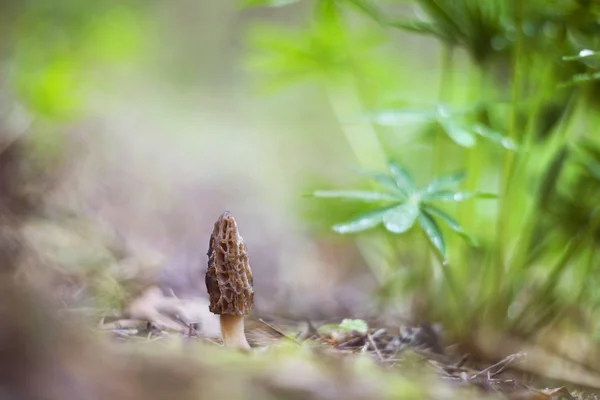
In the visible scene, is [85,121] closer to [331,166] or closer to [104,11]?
[104,11]

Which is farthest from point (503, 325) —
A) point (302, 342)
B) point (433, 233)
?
point (302, 342)

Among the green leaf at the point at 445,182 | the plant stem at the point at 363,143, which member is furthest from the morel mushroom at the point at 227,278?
the plant stem at the point at 363,143

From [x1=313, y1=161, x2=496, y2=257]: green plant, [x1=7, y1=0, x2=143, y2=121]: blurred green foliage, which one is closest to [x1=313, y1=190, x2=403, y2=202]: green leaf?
[x1=313, y1=161, x2=496, y2=257]: green plant

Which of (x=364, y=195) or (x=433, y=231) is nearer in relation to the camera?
(x=433, y=231)

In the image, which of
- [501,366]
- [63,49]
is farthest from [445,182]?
[63,49]

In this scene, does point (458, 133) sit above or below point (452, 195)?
above

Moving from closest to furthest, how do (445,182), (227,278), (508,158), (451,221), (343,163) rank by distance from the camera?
(227,278) < (451,221) < (445,182) < (508,158) < (343,163)

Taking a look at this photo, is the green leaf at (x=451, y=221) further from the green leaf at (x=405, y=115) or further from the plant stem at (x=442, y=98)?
the plant stem at (x=442, y=98)

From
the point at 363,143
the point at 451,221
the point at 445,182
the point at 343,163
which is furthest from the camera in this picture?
the point at 343,163

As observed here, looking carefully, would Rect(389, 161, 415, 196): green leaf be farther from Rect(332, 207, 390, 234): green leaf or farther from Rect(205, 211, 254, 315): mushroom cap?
Rect(205, 211, 254, 315): mushroom cap

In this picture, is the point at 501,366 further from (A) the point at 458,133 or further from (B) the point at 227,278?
(B) the point at 227,278
